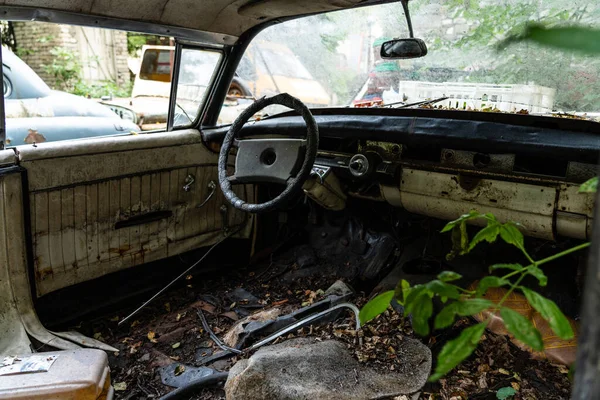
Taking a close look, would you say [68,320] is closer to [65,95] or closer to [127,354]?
[127,354]

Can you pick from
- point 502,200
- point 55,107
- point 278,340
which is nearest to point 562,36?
point 502,200

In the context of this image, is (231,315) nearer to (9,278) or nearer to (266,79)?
(9,278)

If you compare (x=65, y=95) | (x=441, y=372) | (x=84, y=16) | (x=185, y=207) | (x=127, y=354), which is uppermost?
(x=84, y=16)

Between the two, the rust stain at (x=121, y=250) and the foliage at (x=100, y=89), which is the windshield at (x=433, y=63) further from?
the foliage at (x=100, y=89)

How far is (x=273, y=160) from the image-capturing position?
8.73 ft

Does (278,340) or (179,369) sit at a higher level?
(278,340)

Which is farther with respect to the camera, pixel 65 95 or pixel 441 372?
pixel 65 95

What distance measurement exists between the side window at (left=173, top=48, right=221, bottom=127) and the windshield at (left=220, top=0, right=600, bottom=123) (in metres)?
0.29

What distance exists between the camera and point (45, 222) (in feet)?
7.93

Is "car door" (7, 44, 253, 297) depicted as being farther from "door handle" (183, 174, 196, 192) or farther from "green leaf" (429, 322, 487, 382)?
A: "green leaf" (429, 322, 487, 382)

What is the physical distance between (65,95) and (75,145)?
244 centimetres

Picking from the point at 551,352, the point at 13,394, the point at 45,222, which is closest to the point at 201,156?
the point at 45,222

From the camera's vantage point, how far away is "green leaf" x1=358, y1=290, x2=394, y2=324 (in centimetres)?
80

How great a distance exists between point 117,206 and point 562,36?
8.27 feet
